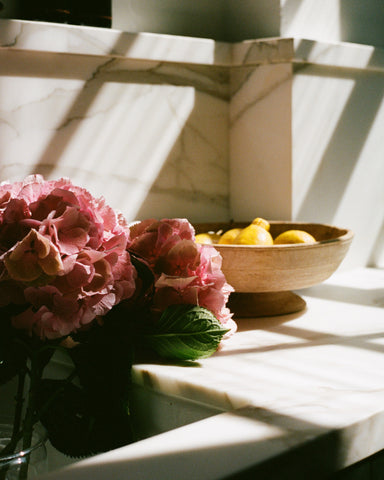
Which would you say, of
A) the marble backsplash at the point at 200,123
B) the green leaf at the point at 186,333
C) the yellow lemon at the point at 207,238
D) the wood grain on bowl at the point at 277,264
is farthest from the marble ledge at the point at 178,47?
the green leaf at the point at 186,333

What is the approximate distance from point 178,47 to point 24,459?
3.00 feet

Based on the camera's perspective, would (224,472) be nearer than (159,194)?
Yes

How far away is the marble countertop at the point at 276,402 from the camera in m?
0.55

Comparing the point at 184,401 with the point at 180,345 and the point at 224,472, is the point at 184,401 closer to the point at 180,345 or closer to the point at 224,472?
the point at 180,345

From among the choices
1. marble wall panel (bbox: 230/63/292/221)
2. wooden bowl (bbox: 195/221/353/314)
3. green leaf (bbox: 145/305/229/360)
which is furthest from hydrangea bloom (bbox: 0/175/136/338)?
marble wall panel (bbox: 230/63/292/221)

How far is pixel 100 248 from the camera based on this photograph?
0.79 meters

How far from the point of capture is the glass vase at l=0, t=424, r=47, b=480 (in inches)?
27.4

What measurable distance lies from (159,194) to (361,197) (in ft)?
1.68

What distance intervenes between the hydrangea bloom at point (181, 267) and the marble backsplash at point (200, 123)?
0.40 metres

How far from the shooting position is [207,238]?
3.92 ft

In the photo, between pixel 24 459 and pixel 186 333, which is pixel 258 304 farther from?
pixel 24 459

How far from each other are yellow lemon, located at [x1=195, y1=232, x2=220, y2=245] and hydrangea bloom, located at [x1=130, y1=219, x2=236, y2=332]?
0.76 feet

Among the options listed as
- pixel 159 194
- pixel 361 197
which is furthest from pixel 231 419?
pixel 361 197

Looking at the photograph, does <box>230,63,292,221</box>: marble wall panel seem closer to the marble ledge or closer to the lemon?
the marble ledge
